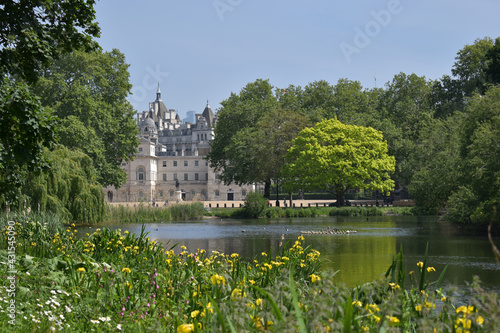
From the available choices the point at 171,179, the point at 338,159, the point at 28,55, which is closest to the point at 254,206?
the point at 338,159

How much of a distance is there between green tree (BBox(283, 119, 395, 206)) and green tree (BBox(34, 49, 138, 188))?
12.7 metres

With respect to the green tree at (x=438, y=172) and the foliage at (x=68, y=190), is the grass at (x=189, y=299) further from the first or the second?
the green tree at (x=438, y=172)

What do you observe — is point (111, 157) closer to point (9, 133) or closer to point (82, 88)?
point (82, 88)

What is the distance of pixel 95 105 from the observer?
121ft

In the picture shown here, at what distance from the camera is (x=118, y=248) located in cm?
982

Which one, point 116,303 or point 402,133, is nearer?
point 116,303

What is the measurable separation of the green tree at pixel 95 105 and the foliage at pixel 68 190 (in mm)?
6307

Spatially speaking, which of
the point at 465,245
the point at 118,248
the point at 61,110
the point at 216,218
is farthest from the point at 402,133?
the point at 118,248

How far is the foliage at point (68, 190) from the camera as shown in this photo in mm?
22422

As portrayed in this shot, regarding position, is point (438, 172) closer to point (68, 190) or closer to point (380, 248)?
point (380, 248)

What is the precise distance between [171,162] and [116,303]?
3906 inches

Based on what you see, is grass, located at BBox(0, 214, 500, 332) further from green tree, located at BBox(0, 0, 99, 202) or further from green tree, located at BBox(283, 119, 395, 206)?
green tree, located at BBox(283, 119, 395, 206)

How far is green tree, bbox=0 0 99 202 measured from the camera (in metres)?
10.1

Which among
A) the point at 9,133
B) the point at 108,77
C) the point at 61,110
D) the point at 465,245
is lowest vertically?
the point at 465,245
